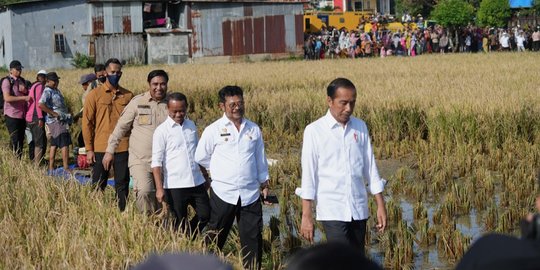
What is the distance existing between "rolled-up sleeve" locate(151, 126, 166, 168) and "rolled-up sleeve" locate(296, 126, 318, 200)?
178 cm

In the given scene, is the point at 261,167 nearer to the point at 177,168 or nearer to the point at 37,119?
the point at 177,168

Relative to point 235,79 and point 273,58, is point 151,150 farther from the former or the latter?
point 273,58

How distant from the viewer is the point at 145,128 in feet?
25.6

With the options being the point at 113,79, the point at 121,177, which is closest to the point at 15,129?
the point at 113,79

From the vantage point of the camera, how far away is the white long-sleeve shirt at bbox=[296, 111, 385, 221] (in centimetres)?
578

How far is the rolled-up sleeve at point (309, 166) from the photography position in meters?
5.81

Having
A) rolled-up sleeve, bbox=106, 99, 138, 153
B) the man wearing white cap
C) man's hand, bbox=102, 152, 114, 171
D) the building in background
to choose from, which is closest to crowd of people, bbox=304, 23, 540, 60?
the building in background

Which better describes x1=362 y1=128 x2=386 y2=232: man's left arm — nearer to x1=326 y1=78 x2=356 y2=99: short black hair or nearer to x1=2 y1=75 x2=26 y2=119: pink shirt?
x1=326 y1=78 x2=356 y2=99: short black hair

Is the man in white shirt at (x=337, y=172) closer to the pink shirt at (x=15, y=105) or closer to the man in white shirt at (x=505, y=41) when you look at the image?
the pink shirt at (x=15, y=105)

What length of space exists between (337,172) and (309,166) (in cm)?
17

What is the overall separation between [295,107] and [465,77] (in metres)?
8.14

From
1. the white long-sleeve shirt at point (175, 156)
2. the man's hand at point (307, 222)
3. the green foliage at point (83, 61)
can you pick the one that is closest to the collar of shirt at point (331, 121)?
the man's hand at point (307, 222)

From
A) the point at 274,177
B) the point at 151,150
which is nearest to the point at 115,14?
the point at 274,177

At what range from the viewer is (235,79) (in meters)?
25.0
